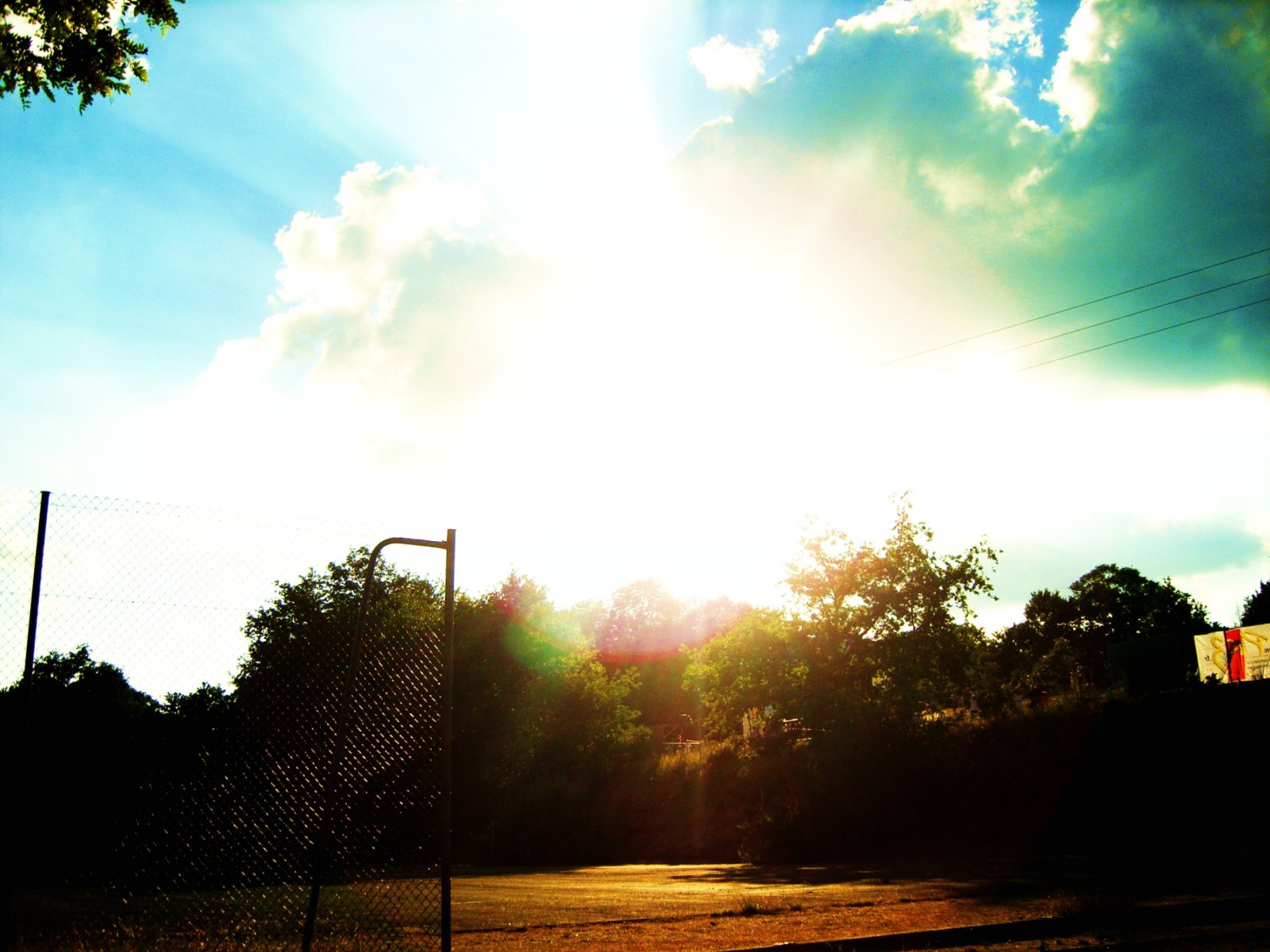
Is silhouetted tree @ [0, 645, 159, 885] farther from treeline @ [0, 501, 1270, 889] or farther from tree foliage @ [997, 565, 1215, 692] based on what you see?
tree foliage @ [997, 565, 1215, 692]

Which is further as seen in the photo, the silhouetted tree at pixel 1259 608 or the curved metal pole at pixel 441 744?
the silhouetted tree at pixel 1259 608

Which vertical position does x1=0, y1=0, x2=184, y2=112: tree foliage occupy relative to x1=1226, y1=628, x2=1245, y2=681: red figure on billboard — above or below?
A: above

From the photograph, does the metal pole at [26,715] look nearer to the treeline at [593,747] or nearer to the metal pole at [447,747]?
the treeline at [593,747]

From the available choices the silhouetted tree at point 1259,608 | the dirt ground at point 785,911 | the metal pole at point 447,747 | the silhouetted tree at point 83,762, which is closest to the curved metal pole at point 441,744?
the metal pole at point 447,747

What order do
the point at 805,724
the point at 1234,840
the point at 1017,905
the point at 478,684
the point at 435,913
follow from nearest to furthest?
the point at 1017,905, the point at 435,913, the point at 1234,840, the point at 805,724, the point at 478,684

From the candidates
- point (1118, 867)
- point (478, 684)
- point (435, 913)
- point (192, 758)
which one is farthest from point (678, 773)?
point (192, 758)

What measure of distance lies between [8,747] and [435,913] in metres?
5.29

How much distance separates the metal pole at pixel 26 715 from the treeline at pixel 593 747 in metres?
0.07

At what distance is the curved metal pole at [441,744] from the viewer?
20.5 ft

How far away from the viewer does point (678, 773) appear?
31406mm

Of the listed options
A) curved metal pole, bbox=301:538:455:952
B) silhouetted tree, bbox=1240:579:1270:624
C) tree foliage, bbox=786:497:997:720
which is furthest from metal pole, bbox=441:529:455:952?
silhouetted tree, bbox=1240:579:1270:624

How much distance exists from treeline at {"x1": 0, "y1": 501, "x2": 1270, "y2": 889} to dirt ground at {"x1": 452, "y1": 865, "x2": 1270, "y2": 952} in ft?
5.71

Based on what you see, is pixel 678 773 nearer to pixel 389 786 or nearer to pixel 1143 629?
pixel 389 786

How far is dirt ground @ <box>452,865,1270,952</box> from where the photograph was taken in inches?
294
